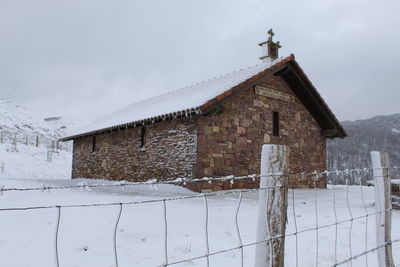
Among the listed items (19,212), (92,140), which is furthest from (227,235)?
(92,140)

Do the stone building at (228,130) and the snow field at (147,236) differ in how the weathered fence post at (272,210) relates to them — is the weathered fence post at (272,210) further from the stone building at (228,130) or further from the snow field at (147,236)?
the stone building at (228,130)

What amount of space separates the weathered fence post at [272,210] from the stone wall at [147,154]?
792cm

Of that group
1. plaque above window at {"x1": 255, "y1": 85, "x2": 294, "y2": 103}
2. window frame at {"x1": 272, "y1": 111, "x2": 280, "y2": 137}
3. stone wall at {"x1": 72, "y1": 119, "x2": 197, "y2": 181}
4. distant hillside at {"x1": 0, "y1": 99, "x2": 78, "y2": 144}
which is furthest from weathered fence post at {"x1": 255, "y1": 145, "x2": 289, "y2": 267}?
distant hillside at {"x1": 0, "y1": 99, "x2": 78, "y2": 144}

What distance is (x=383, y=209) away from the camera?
396cm

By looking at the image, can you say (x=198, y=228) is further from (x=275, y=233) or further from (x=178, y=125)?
(x=178, y=125)

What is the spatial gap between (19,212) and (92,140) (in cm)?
1136

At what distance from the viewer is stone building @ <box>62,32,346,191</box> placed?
10.9m

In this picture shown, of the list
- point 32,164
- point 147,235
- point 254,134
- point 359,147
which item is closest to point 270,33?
point 254,134

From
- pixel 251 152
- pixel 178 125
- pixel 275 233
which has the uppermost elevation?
pixel 178 125

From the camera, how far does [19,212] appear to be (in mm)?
6414

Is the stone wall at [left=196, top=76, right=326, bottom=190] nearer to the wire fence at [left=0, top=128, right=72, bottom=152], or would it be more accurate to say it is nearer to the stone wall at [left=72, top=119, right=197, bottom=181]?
the stone wall at [left=72, top=119, right=197, bottom=181]

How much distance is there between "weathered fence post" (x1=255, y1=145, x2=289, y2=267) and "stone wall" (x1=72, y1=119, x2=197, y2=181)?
792 cm

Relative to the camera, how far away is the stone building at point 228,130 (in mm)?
10883

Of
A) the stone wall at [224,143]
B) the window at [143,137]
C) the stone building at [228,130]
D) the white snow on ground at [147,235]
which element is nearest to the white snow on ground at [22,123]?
the stone wall at [224,143]
